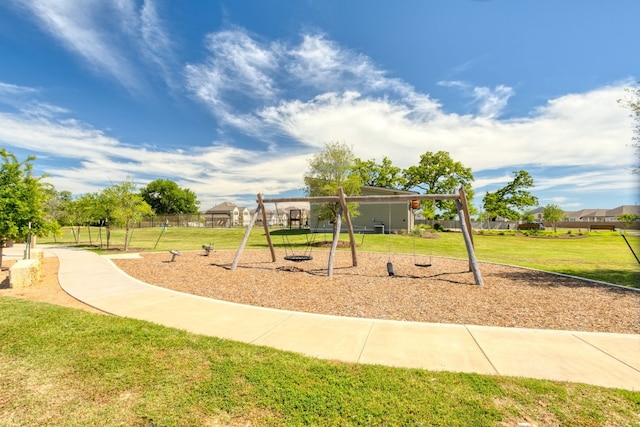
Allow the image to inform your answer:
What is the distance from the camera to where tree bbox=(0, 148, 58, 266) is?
10.1 m

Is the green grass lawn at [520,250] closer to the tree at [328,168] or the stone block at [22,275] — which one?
the tree at [328,168]

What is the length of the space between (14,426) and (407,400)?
12.1 feet

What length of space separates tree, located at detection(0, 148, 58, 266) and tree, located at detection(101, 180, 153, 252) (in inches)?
314

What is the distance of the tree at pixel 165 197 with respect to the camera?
8044 centimetres

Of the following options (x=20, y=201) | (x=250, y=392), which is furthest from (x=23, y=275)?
(x=250, y=392)

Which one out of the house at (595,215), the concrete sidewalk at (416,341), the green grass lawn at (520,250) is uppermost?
the house at (595,215)

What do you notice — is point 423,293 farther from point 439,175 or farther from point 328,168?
point 439,175

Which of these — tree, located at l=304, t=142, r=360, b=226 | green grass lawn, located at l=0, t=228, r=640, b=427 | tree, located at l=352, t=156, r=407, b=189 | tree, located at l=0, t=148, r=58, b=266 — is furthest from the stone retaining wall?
tree, located at l=352, t=156, r=407, b=189

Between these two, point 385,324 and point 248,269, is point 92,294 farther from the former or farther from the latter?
point 385,324

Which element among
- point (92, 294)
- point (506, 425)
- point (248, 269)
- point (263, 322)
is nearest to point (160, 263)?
point (248, 269)

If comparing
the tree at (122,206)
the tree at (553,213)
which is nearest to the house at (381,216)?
the tree at (122,206)

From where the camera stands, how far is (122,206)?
64.0 ft

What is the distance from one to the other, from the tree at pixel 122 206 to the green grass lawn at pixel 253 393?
16.7 meters

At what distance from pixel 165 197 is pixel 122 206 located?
6883cm
